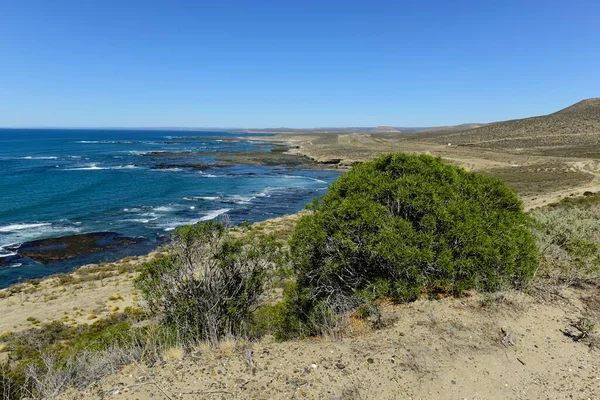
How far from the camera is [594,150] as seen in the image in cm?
6962

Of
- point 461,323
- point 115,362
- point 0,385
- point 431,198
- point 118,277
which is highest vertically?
point 431,198

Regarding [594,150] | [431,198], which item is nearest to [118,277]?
[431,198]

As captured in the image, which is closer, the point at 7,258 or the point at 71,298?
the point at 71,298

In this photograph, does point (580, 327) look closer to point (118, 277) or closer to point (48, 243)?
point (118, 277)

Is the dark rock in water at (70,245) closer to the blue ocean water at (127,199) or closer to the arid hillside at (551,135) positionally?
the blue ocean water at (127,199)

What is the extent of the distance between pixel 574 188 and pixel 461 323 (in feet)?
134

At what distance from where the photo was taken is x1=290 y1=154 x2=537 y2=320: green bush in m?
8.84

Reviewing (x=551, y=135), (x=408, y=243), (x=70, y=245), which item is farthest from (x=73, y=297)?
(x=551, y=135)

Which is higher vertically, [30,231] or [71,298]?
[30,231]

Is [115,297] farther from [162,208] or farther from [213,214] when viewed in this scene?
[162,208]

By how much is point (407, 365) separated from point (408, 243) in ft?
9.88

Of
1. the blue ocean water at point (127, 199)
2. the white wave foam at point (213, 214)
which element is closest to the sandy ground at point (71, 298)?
the blue ocean water at point (127, 199)

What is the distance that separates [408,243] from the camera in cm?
887

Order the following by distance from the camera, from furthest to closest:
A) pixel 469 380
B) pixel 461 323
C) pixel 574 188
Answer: pixel 574 188
pixel 461 323
pixel 469 380
